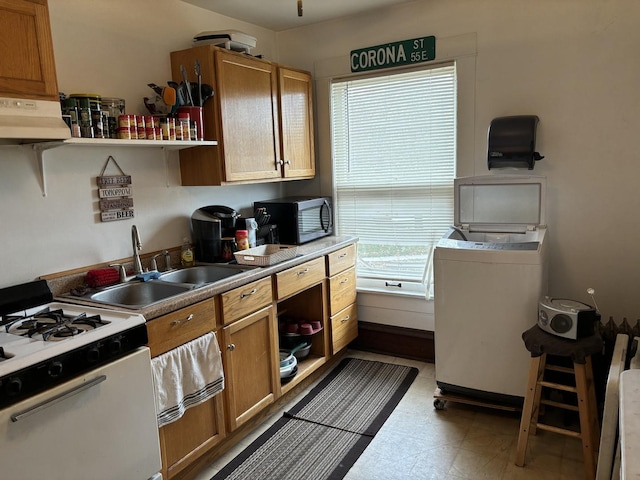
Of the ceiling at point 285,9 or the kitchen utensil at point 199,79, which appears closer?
the kitchen utensil at point 199,79

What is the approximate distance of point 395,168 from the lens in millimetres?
3324

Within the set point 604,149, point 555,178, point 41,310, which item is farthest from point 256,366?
point 604,149

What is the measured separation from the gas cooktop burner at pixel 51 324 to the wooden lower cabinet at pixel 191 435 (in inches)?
22.3

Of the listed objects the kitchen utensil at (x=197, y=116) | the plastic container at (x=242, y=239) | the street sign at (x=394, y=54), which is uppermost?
the street sign at (x=394, y=54)

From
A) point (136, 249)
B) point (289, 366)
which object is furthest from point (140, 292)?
point (289, 366)

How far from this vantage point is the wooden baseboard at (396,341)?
3.34 meters

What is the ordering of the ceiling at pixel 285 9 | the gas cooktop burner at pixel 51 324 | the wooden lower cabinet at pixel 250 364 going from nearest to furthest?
the gas cooktop burner at pixel 51 324
the wooden lower cabinet at pixel 250 364
the ceiling at pixel 285 9

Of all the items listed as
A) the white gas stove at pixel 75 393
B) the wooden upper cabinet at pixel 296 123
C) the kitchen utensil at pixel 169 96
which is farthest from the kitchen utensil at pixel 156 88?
the white gas stove at pixel 75 393

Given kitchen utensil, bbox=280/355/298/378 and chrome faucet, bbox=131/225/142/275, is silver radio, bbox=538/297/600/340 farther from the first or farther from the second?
chrome faucet, bbox=131/225/142/275

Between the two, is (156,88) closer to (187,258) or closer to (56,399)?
(187,258)

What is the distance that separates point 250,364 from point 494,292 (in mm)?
1299

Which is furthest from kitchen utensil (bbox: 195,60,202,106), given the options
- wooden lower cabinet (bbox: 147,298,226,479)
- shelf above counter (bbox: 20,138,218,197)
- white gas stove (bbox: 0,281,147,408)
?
white gas stove (bbox: 0,281,147,408)

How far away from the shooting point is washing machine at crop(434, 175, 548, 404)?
2410 millimetres

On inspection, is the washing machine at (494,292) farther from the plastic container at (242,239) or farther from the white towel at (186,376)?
the white towel at (186,376)
